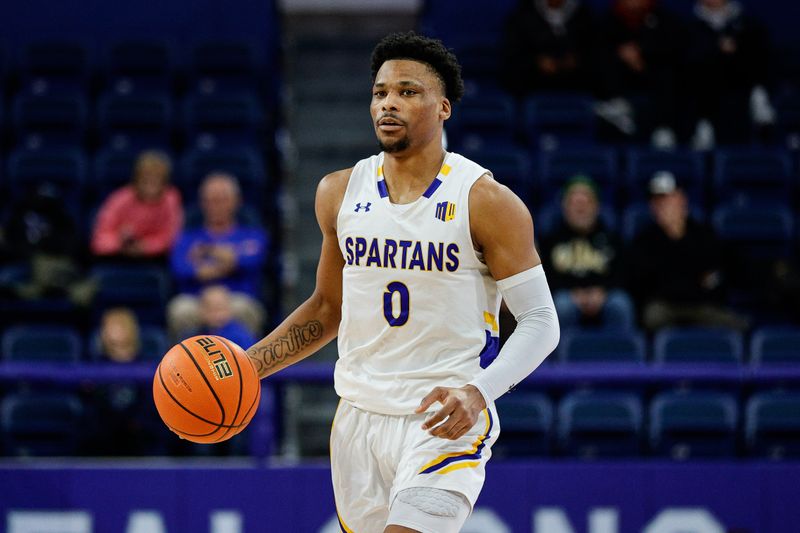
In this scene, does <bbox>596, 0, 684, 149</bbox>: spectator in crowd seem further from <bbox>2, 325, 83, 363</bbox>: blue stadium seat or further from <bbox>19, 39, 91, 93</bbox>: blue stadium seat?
<bbox>2, 325, 83, 363</bbox>: blue stadium seat

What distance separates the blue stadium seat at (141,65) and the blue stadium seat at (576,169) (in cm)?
345

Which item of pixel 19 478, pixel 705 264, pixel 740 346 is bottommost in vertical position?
pixel 19 478

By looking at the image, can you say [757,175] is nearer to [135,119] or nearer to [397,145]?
[135,119]

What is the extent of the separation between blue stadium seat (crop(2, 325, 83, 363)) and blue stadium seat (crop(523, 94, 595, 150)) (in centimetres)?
421

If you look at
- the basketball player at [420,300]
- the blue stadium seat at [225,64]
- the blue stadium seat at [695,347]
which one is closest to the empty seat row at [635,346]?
the blue stadium seat at [695,347]

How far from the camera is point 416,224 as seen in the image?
4008 mm

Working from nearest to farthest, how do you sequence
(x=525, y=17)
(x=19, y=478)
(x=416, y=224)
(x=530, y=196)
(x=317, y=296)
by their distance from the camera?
(x=416, y=224) < (x=317, y=296) < (x=19, y=478) < (x=530, y=196) < (x=525, y=17)

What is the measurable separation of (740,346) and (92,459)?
13.4ft

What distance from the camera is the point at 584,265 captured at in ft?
28.0

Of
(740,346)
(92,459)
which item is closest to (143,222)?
(92,459)

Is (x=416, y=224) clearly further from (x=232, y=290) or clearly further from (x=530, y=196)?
(x=530, y=196)

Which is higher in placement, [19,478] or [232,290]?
[232,290]

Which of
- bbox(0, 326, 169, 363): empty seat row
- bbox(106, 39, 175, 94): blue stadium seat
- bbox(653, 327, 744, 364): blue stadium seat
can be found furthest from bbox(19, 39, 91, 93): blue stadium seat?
bbox(653, 327, 744, 364): blue stadium seat

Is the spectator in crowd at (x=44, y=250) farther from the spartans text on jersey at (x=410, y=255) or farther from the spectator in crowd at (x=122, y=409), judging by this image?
the spartans text on jersey at (x=410, y=255)
